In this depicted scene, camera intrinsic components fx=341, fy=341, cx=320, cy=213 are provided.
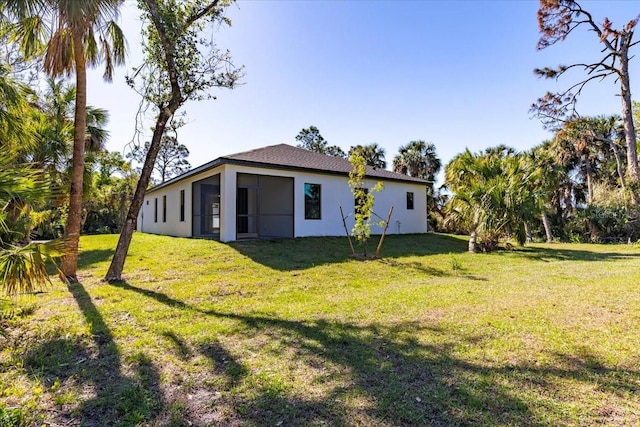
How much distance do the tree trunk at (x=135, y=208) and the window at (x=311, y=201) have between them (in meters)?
7.06

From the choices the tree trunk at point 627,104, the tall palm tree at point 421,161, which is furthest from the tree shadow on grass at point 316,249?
the tall palm tree at point 421,161

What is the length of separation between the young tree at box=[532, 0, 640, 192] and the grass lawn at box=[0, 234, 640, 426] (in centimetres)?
809

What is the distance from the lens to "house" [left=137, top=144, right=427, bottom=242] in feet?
40.2

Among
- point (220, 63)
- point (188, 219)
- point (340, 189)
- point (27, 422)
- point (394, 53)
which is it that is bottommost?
point (27, 422)

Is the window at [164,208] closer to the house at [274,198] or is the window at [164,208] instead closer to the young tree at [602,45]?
the house at [274,198]

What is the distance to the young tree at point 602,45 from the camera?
12.0 meters

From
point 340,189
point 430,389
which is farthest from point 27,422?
point 340,189

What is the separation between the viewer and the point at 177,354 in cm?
366

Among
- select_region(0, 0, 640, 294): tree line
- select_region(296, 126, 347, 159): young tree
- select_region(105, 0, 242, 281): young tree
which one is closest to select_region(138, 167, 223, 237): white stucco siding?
select_region(0, 0, 640, 294): tree line

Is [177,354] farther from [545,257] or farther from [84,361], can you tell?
[545,257]

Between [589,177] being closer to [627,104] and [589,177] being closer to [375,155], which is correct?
[627,104]

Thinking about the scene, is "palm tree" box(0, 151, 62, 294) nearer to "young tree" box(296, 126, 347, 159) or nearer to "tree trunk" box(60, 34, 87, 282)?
"tree trunk" box(60, 34, 87, 282)

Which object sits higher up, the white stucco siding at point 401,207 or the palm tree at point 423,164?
the palm tree at point 423,164

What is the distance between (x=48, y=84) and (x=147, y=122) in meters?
5.88
